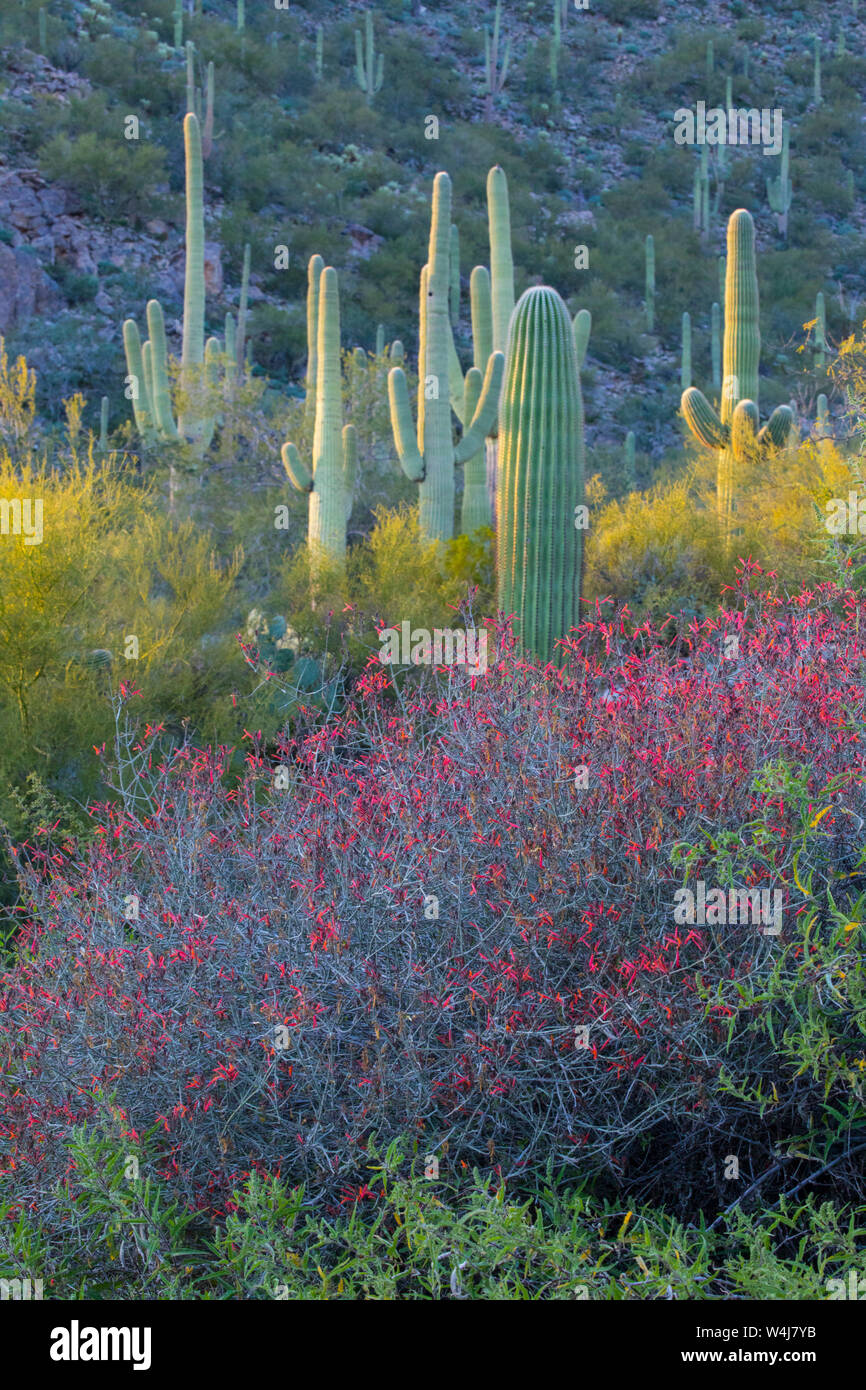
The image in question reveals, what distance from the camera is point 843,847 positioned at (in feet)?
10.5

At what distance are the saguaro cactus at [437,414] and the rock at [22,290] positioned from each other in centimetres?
1263

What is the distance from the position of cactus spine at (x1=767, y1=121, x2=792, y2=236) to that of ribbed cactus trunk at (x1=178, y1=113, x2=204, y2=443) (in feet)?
61.3

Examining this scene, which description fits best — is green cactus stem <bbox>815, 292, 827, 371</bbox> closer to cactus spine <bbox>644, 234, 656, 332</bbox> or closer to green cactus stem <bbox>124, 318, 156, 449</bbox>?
cactus spine <bbox>644, 234, 656, 332</bbox>

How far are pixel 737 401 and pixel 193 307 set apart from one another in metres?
8.41

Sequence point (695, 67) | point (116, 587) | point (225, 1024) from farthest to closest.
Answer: point (695, 67)
point (116, 587)
point (225, 1024)

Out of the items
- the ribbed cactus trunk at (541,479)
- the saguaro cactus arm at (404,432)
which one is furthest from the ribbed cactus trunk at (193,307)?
the ribbed cactus trunk at (541,479)

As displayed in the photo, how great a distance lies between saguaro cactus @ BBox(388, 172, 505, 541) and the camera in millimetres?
10523

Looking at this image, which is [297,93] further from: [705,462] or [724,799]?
[724,799]

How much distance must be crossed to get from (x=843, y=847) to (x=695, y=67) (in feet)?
129

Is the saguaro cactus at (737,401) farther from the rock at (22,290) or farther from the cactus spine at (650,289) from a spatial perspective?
the cactus spine at (650,289)

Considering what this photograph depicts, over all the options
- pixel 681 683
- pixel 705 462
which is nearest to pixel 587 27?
pixel 705 462

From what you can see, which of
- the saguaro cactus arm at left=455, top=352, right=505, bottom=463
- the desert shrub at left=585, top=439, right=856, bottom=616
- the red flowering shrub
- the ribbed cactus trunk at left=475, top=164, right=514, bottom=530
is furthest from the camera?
the ribbed cactus trunk at left=475, top=164, right=514, bottom=530

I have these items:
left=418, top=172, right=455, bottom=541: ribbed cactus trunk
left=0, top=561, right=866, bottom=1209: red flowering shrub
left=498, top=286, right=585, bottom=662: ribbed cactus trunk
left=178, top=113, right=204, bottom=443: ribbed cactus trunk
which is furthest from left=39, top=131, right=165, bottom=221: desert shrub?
left=0, top=561, right=866, bottom=1209: red flowering shrub

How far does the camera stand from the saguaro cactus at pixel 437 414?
414 inches
